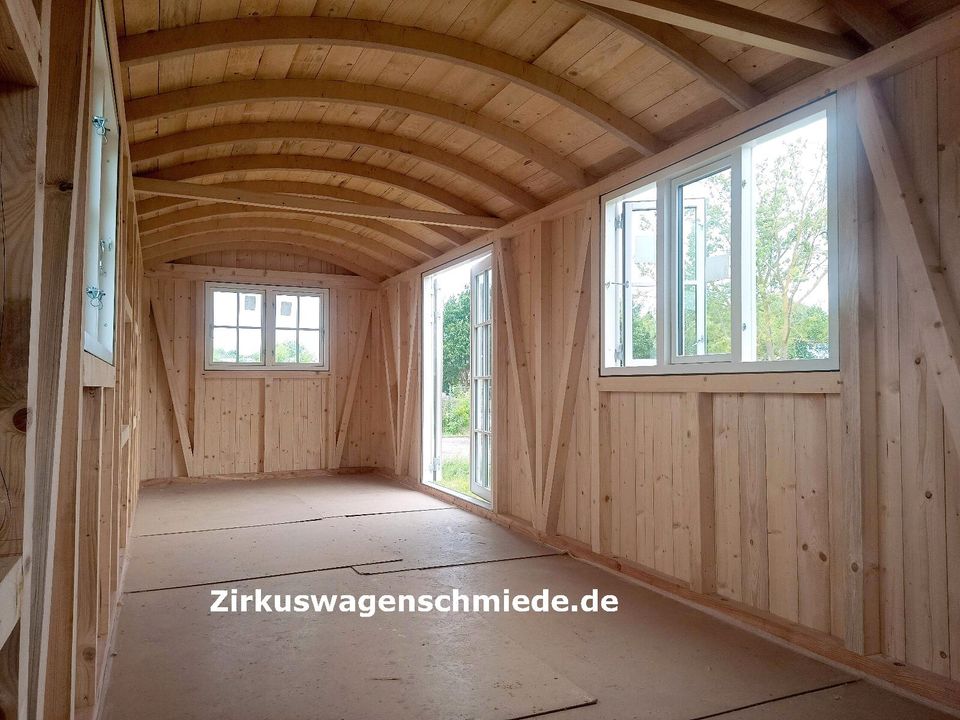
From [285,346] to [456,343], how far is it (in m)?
8.01

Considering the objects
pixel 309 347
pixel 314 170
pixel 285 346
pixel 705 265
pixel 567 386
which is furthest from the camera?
pixel 309 347

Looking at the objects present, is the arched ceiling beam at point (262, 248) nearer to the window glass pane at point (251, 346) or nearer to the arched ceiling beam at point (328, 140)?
the window glass pane at point (251, 346)

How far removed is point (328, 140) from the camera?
4922 millimetres

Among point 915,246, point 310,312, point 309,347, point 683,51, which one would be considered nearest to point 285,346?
point 309,347

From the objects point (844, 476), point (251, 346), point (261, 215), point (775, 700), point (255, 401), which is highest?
point (261, 215)

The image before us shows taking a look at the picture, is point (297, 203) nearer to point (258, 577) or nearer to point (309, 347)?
point (258, 577)

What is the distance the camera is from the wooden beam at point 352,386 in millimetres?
9352

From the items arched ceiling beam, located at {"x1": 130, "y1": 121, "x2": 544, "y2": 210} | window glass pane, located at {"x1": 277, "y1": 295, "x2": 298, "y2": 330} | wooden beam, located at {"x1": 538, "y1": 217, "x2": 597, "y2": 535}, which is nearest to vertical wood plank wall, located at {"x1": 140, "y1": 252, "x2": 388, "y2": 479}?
window glass pane, located at {"x1": 277, "y1": 295, "x2": 298, "y2": 330}

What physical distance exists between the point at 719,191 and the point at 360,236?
4.73 m

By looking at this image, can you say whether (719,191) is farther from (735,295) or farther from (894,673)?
(894,673)

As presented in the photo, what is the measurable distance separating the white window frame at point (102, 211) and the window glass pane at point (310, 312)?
589 cm

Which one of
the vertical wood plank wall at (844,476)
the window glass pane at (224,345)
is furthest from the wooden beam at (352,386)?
the vertical wood plank wall at (844,476)

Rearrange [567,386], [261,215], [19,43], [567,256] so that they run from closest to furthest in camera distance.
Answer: [19,43]
[567,386]
[567,256]
[261,215]

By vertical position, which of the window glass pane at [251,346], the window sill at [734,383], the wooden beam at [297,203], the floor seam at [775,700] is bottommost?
the floor seam at [775,700]
